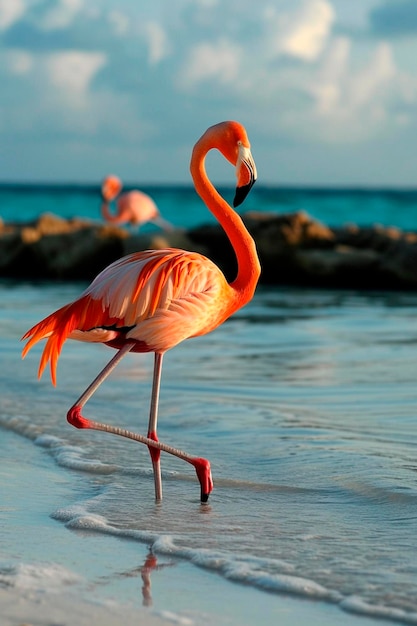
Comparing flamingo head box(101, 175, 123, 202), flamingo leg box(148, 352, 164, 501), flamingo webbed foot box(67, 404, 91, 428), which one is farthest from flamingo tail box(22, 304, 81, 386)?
flamingo head box(101, 175, 123, 202)

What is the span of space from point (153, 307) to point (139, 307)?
6 centimetres

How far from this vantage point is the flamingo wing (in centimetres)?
475

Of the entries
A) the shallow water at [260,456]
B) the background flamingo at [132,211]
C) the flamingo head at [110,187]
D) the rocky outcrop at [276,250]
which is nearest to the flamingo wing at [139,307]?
the shallow water at [260,456]

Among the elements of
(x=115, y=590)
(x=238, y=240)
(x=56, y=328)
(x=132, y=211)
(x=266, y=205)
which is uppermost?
(x=266, y=205)

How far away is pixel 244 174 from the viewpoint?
15.9ft

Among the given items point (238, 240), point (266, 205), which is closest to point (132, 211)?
point (238, 240)

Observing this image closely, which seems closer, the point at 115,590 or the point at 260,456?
the point at 115,590

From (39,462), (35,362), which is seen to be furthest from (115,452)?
(35,362)

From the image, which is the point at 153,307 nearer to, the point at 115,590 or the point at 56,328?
the point at 56,328

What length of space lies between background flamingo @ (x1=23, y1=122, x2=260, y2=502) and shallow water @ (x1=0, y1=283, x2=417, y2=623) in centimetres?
41

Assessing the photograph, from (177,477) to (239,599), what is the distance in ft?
6.63

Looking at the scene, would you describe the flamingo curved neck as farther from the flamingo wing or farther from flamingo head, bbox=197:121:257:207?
the flamingo wing

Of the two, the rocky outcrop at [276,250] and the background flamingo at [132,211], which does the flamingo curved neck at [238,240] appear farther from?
the background flamingo at [132,211]

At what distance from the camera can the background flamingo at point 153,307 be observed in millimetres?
4762
